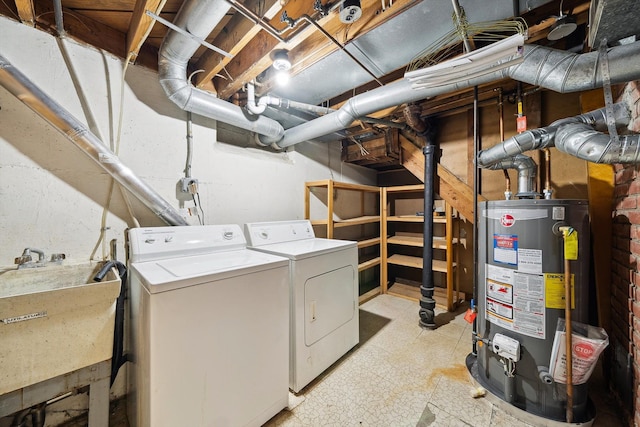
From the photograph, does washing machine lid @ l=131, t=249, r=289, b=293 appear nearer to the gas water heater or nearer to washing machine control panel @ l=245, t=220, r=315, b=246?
washing machine control panel @ l=245, t=220, r=315, b=246

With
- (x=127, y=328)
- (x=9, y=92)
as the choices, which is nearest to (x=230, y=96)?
(x=9, y=92)

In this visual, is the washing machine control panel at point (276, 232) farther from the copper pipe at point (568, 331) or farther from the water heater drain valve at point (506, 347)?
the copper pipe at point (568, 331)

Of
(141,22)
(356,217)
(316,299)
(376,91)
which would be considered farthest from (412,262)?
Answer: (141,22)

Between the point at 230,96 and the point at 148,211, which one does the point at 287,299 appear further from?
the point at 230,96

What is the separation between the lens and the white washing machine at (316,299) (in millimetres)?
1632

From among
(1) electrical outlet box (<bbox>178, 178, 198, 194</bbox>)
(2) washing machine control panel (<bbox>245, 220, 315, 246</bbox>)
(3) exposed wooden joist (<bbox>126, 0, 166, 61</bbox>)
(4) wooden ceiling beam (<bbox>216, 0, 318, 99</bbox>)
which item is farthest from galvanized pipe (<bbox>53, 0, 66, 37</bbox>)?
(2) washing machine control panel (<bbox>245, 220, 315, 246</bbox>)

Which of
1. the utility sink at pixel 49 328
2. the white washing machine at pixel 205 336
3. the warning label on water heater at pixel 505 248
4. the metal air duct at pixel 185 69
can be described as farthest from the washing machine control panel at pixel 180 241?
the warning label on water heater at pixel 505 248

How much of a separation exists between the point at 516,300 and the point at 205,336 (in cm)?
178

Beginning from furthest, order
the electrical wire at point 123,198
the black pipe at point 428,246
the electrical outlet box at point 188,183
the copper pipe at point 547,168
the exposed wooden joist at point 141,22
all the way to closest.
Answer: the black pipe at point 428,246 → the copper pipe at point 547,168 → the electrical outlet box at point 188,183 → the electrical wire at point 123,198 → the exposed wooden joist at point 141,22

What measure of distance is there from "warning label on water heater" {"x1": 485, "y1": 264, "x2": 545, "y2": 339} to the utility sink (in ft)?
7.14

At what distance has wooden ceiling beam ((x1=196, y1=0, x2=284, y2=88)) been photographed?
124cm

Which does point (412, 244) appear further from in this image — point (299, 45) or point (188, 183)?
point (188, 183)

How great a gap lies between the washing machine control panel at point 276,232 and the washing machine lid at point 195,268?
407 millimetres

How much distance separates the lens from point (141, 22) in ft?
4.26
